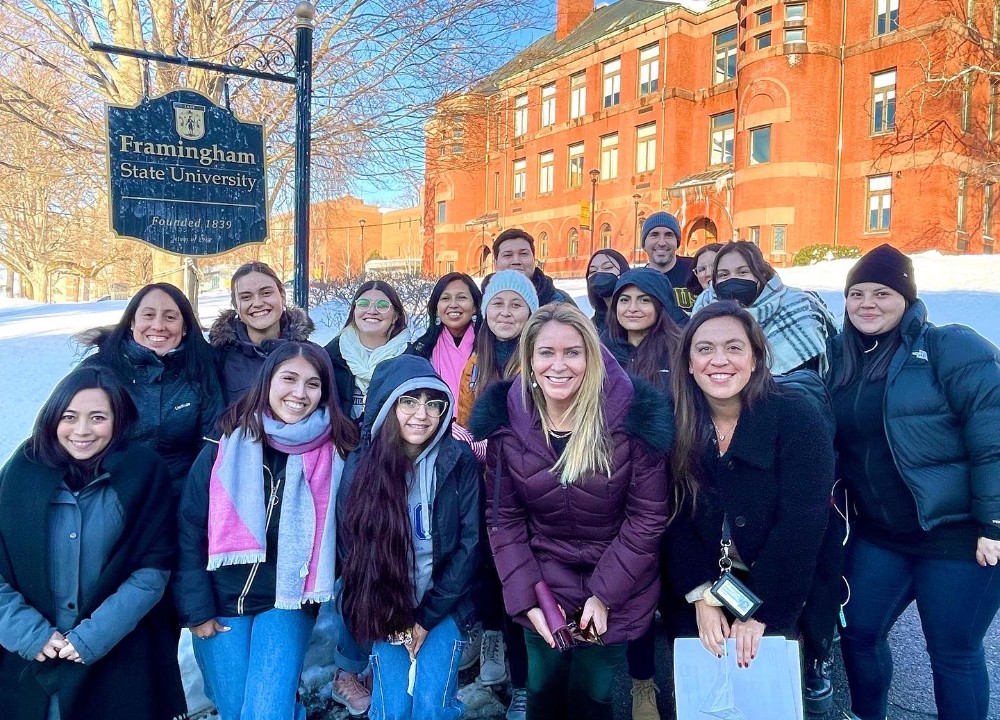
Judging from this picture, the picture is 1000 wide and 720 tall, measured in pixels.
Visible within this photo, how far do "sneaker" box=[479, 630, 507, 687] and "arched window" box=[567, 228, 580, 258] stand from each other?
95.7 ft

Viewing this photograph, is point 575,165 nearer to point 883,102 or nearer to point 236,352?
point 883,102

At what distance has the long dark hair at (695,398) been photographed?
8.33 feet

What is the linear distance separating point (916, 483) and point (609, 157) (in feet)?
99.5

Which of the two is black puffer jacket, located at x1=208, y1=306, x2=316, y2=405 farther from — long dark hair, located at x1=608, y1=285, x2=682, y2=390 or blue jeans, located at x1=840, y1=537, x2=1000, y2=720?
blue jeans, located at x1=840, y1=537, x2=1000, y2=720

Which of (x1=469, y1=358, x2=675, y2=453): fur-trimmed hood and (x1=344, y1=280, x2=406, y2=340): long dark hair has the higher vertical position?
(x1=344, y1=280, x2=406, y2=340): long dark hair

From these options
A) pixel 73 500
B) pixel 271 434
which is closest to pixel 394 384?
pixel 271 434

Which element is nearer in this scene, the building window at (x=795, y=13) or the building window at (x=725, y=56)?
the building window at (x=795, y=13)

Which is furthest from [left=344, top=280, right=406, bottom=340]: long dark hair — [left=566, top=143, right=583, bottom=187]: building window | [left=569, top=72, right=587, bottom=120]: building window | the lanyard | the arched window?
[left=569, top=72, right=587, bottom=120]: building window

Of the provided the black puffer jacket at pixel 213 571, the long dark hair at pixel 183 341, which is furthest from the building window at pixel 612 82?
the black puffer jacket at pixel 213 571

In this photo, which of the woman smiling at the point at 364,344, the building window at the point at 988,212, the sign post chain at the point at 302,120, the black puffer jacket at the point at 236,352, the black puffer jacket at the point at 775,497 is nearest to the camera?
the black puffer jacket at the point at 775,497

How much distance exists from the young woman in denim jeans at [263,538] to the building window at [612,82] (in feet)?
102

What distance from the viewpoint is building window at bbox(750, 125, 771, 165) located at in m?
24.1

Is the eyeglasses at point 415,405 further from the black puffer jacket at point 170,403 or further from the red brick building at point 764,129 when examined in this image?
the red brick building at point 764,129

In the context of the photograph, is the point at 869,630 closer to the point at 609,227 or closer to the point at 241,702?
the point at 241,702
